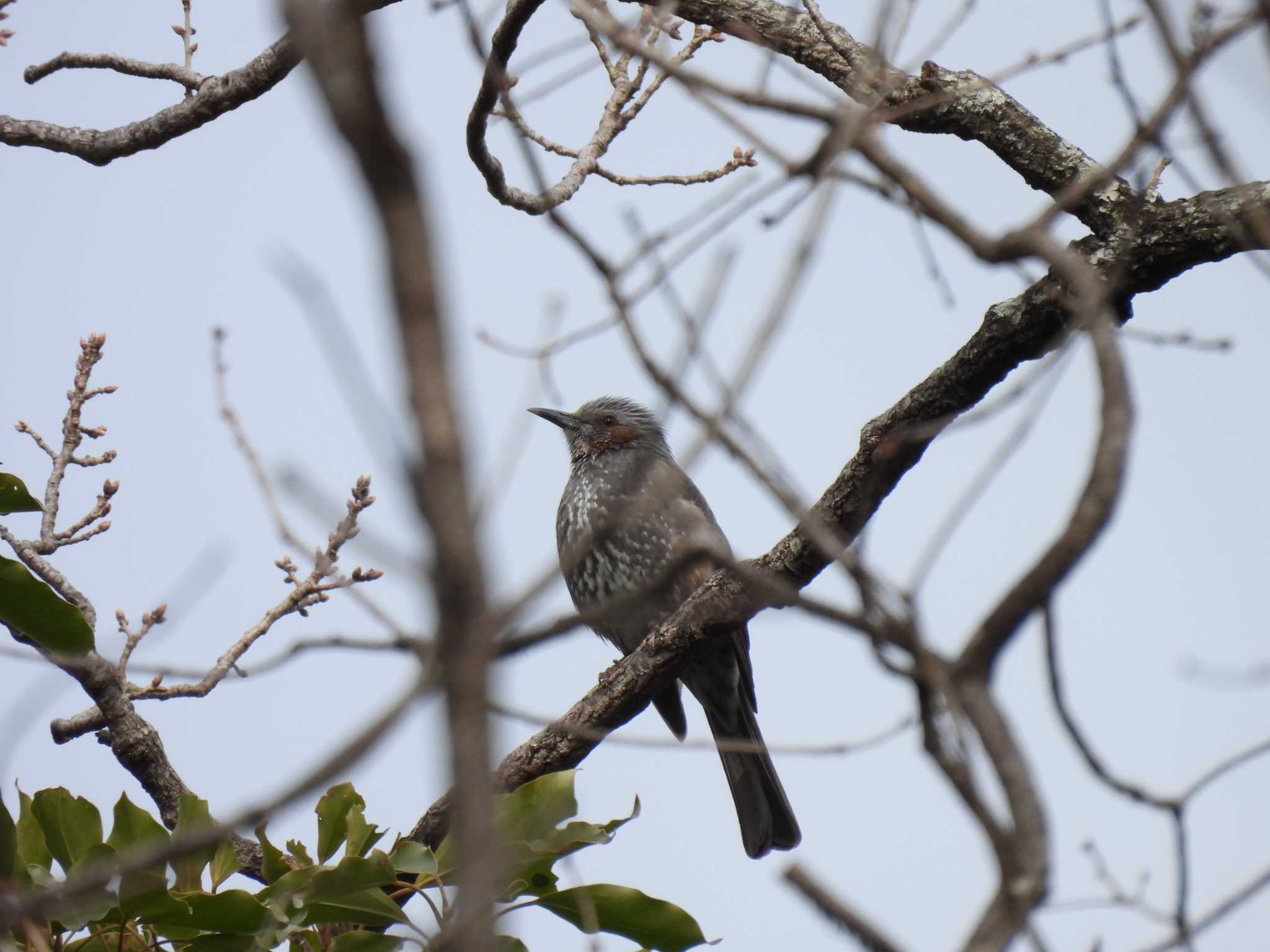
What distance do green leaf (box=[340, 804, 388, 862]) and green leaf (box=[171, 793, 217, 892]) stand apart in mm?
333

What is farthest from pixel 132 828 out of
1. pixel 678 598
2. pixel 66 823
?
pixel 678 598

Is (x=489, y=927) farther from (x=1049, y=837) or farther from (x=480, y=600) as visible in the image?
(x=1049, y=837)

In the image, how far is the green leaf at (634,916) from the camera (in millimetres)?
3213

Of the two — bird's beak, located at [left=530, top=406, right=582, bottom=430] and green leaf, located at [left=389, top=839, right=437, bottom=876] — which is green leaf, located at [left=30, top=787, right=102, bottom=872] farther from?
bird's beak, located at [left=530, top=406, right=582, bottom=430]

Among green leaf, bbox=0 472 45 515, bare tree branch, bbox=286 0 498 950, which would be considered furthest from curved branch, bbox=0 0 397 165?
bare tree branch, bbox=286 0 498 950

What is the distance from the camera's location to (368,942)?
10.2 ft

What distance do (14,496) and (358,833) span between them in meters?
1.24

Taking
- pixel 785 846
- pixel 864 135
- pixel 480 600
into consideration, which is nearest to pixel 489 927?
pixel 480 600

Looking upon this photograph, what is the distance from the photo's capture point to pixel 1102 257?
3.47 m

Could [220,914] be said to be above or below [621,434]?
below

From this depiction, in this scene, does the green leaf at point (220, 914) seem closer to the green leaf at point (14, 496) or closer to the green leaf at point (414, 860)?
the green leaf at point (414, 860)

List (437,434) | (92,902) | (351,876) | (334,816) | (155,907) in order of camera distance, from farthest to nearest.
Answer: (334,816), (351,876), (155,907), (92,902), (437,434)

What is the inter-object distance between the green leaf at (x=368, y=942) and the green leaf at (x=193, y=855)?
1.23ft

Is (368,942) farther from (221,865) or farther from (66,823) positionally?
(66,823)
